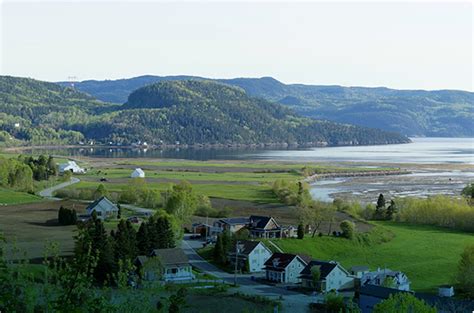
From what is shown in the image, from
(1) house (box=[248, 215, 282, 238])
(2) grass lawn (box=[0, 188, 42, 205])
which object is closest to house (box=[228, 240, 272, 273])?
(1) house (box=[248, 215, 282, 238])

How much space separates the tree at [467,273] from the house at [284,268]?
7.52 m

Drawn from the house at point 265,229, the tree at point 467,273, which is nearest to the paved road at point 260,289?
the house at point 265,229

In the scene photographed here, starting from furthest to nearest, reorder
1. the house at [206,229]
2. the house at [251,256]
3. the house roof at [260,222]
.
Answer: the house roof at [260,222] < the house at [206,229] < the house at [251,256]

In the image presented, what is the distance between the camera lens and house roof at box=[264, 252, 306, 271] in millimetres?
34219

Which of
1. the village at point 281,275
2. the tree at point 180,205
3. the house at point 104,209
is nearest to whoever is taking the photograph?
the village at point 281,275

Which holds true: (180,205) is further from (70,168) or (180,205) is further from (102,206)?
(70,168)

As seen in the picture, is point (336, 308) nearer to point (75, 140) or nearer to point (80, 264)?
point (80, 264)

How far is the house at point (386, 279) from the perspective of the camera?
30125 mm

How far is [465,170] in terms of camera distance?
354 feet

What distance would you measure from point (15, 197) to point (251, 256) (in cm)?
3381

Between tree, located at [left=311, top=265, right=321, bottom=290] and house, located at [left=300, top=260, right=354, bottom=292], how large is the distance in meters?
0.05

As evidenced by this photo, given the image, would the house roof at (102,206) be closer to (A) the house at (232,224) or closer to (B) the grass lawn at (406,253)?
(A) the house at (232,224)

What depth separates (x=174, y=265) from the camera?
107 ft

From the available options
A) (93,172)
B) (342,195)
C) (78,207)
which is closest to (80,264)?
(78,207)
